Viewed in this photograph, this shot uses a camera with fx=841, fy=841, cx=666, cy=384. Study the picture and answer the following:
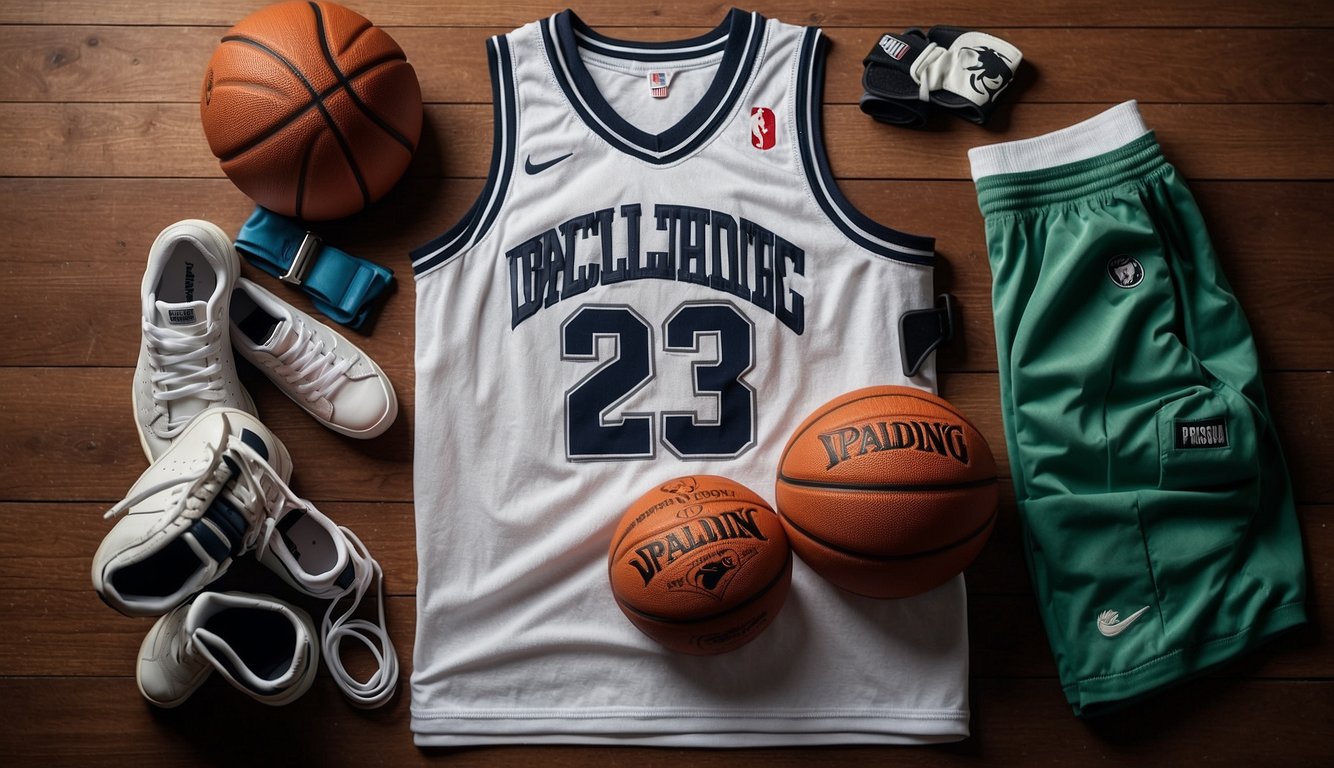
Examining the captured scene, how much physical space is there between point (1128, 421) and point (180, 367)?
1488mm

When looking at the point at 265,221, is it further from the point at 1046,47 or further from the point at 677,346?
the point at 1046,47

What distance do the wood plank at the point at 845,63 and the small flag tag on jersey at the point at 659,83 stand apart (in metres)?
0.11

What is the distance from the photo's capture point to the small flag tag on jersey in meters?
Answer: 1.42

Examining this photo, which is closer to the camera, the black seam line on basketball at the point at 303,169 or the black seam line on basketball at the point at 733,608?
the black seam line on basketball at the point at 733,608

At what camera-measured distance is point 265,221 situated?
1390mm

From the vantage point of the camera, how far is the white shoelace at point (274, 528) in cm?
124

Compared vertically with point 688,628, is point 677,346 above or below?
above

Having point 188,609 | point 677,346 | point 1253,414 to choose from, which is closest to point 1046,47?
point 1253,414

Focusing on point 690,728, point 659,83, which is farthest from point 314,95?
point 690,728

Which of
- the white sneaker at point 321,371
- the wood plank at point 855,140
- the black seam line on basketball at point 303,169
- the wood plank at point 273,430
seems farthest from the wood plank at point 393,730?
the wood plank at point 855,140

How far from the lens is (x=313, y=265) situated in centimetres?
140

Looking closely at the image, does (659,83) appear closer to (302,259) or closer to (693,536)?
(302,259)

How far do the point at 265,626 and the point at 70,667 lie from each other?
35cm

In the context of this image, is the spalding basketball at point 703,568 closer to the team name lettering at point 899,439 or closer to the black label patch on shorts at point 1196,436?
the team name lettering at point 899,439
